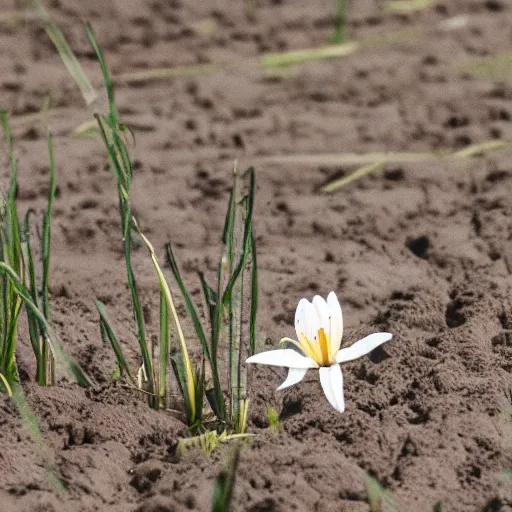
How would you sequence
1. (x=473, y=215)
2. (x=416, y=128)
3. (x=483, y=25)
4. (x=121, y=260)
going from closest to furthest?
(x=121, y=260), (x=473, y=215), (x=416, y=128), (x=483, y=25)

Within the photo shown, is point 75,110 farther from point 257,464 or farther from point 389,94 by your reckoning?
point 257,464

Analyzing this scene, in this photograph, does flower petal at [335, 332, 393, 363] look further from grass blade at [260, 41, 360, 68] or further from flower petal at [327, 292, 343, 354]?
grass blade at [260, 41, 360, 68]

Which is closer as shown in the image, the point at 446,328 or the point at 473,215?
the point at 446,328

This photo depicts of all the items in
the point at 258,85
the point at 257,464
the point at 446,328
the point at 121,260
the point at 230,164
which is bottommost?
the point at 257,464

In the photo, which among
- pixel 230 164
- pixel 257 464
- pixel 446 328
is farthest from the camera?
pixel 230 164

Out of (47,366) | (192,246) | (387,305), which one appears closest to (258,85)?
→ (192,246)

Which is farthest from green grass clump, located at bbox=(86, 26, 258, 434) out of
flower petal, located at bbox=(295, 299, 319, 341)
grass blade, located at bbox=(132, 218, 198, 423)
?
flower petal, located at bbox=(295, 299, 319, 341)
